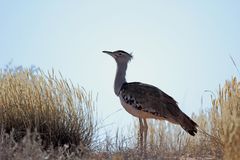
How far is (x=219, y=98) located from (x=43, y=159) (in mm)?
3569

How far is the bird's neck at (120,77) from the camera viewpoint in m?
7.70

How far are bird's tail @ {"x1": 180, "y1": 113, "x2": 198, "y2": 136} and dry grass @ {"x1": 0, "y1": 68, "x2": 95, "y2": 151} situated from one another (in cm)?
147

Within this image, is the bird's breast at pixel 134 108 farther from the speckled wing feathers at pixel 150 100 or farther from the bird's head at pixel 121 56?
the bird's head at pixel 121 56

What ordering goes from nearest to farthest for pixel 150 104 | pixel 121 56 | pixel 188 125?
pixel 188 125
pixel 150 104
pixel 121 56

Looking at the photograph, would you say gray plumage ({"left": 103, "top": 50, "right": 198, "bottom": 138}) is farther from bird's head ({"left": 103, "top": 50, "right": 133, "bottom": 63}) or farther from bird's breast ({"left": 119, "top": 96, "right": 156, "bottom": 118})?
bird's head ({"left": 103, "top": 50, "right": 133, "bottom": 63})

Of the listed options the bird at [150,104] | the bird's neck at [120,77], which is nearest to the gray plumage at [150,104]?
the bird at [150,104]

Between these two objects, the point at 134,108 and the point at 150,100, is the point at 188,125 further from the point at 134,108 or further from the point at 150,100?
the point at 134,108

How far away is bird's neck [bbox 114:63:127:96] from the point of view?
25.3 feet

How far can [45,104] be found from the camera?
24.2 ft

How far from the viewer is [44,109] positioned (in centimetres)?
732

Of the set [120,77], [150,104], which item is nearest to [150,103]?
[150,104]

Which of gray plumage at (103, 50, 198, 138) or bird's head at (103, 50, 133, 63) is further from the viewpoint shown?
bird's head at (103, 50, 133, 63)

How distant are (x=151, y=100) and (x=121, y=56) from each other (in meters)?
1.27

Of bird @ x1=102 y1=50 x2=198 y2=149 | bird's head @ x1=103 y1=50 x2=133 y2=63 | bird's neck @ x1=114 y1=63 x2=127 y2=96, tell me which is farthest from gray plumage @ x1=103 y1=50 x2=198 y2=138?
bird's head @ x1=103 y1=50 x2=133 y2=63
